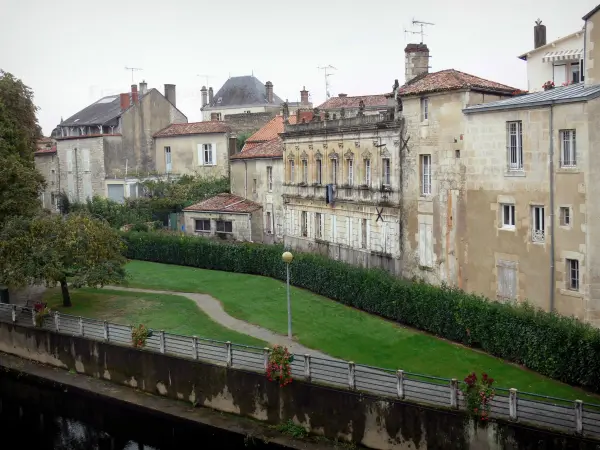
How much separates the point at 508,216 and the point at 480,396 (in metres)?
11.8

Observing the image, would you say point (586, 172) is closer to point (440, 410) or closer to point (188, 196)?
point (440, 410)

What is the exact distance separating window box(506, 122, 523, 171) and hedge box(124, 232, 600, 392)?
5.66 metres

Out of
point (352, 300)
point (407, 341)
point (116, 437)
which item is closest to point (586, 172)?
point (407, 341)

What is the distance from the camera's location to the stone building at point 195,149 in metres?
66.8

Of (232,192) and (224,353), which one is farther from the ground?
(232,192)

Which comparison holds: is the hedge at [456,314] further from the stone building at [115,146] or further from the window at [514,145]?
the stone building at [115,146]

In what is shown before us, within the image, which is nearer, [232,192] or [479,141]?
[479,141]

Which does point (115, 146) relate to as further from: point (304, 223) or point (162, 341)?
point (162, 341)

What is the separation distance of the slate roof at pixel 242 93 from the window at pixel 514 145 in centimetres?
6695

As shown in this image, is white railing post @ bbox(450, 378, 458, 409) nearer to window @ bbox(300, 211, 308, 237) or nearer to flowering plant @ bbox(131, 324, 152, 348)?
flowering plant @ bbox(131, 324, 152, 348)

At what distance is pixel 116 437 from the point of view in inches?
1130

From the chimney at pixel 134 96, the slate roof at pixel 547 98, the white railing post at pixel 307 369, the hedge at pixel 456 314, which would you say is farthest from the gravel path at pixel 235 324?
the chimney at pixel 134 96

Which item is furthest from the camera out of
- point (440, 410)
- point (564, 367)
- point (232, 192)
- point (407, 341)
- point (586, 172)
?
point (232, 192)

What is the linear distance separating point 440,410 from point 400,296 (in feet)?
38.4
